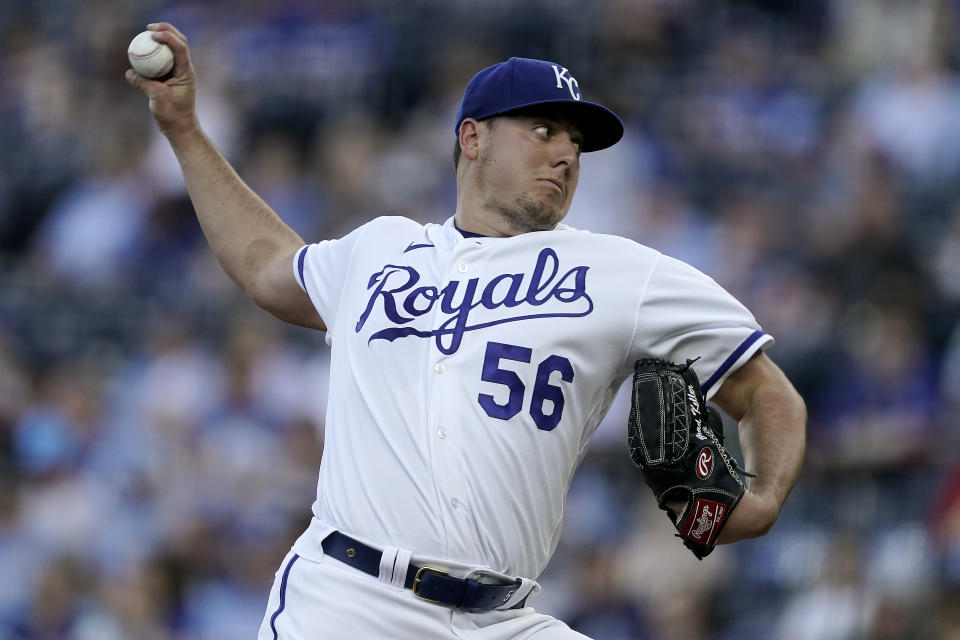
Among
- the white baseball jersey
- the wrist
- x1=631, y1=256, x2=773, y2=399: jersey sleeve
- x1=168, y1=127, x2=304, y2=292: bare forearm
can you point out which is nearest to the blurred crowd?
x1=631, y1=256, x2=773, y2=399: jersey sleeve

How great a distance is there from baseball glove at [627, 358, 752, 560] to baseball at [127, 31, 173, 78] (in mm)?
1658

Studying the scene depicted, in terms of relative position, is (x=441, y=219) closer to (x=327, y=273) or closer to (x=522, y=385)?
(x=327, y=273)

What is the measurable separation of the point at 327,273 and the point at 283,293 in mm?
208

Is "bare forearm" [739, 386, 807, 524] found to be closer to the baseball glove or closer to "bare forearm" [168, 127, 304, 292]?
the baseball glove

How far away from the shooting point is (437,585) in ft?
11.1

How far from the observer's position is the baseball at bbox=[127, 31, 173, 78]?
4.15 meters

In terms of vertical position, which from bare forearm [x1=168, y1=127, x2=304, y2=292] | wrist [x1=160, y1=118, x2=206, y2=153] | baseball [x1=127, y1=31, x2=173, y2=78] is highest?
baseball [x1=127, y1=31, x2=173, y2=78]

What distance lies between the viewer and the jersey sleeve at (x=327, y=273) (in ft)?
12.8

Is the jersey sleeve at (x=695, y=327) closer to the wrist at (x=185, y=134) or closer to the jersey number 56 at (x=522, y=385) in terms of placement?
the jersey number 56 at (x=522, y=385)

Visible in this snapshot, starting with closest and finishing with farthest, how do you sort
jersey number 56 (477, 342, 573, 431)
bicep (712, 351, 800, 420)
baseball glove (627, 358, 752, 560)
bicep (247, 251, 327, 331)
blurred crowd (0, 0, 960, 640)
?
baseball glove (627, 358, 752, 560) < jersey number 56 (477, 342, 573, 431) < bicep (712, 351, 800, 420) < bicep (247, 251, 327, 331) < blurred crowd (0, 0, 960, 640)

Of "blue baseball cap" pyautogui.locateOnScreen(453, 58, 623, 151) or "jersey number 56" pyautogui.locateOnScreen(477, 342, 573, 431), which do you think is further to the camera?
"blue baseball cap" pyautogui.locateOnScreen(453, 58, 623, 151)

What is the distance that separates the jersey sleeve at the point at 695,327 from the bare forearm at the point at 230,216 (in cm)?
110

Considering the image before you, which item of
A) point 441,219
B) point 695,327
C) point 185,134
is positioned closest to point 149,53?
point 185,134

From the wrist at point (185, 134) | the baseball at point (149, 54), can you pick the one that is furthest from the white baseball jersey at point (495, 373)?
the baseball at point (149, 54)
